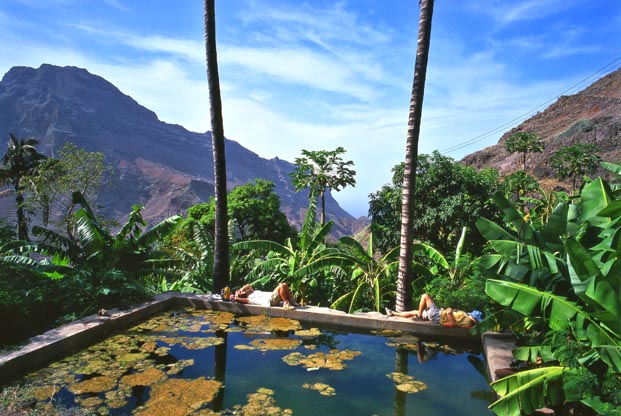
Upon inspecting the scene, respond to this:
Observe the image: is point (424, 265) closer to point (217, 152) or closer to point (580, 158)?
point (217, 152)

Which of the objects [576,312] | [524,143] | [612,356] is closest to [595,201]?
[576,312]

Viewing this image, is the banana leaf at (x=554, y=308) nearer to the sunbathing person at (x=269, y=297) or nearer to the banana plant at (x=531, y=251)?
the banana plant at (x=531, y=251)

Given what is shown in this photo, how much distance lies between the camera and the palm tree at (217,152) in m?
10.5

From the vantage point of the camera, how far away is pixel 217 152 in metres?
10.8

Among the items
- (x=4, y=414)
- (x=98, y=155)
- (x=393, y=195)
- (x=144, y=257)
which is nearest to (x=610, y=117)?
(x=393, y=195)

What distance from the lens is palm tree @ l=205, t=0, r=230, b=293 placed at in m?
10.5

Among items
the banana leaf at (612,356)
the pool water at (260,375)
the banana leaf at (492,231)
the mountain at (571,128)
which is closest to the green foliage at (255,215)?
the pool water at (260,375)

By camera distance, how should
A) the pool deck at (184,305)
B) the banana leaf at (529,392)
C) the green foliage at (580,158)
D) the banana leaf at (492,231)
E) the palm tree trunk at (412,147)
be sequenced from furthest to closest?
1. the green foliage at (580,158)
2. the palm tree trunk at (412,147)
3. the pool deck at (184,305)
4. the banana leaf at (492,231)
5. the banana leaf at (529,392)

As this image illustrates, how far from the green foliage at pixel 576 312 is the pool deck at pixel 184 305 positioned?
1601mm

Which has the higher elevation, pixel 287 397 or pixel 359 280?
pixel 359 280

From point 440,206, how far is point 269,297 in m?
8.10

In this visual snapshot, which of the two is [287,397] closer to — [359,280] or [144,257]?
[359,280]

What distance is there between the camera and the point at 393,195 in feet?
53.7

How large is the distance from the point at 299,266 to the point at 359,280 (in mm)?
1593
